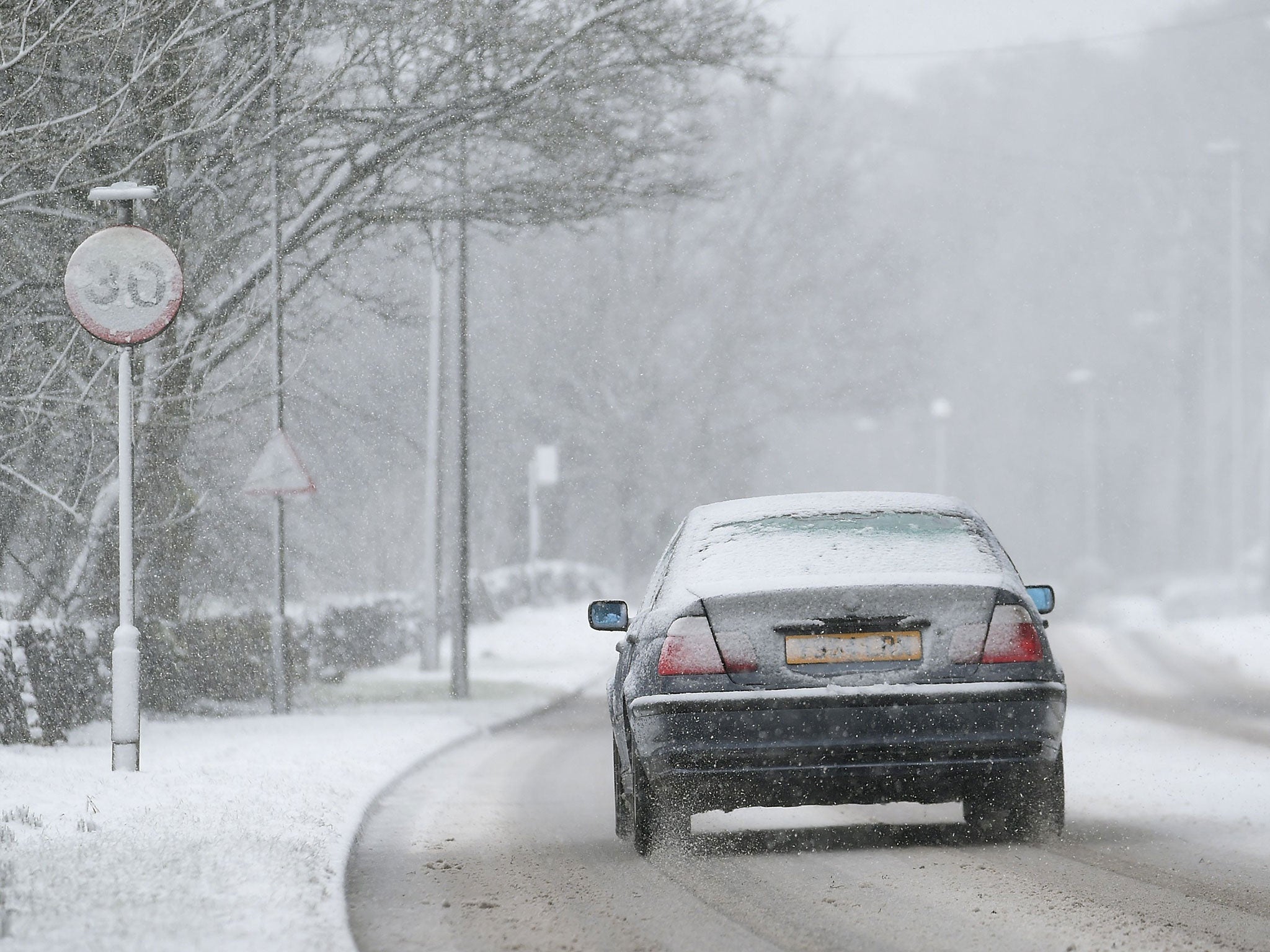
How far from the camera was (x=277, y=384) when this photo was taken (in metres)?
18.1

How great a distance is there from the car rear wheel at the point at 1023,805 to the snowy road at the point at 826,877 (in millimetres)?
126

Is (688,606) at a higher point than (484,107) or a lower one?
lower

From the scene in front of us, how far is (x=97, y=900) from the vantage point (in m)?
6.79

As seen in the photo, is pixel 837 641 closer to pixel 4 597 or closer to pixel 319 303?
pixel 4 597

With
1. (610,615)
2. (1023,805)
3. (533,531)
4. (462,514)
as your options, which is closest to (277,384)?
(462,514)

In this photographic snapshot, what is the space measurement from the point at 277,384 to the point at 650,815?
1044 centimetres

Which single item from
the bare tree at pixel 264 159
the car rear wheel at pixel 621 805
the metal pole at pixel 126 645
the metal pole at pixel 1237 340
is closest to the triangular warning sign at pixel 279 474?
the bare tree at pixel 264 159

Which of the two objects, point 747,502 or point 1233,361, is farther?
point 1233,361

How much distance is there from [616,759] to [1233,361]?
124ft

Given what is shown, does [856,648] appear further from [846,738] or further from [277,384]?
[277,384]

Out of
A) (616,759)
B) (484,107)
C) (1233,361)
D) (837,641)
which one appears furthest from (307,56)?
(1233,361)

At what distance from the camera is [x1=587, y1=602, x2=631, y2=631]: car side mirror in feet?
31.9

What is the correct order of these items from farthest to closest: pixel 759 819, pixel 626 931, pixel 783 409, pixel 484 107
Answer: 1. pixel 783 409
2. pixel 484 107
3. pixel 759 819
4. pixel 626 931

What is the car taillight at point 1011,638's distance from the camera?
315 inches
